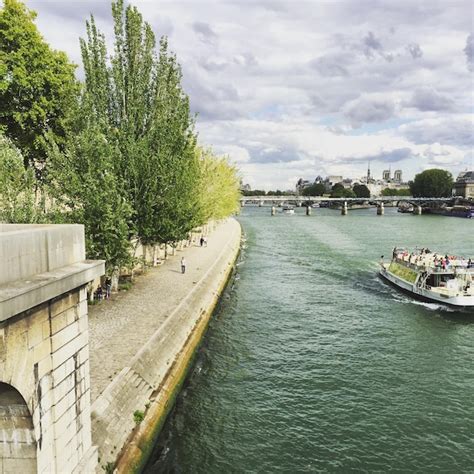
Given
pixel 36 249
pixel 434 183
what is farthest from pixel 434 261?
pixel 434 183

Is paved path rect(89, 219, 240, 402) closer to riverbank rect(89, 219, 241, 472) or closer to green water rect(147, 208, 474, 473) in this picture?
riverbank rect(89, 219, 241, 472)

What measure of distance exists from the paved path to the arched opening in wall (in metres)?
5.05

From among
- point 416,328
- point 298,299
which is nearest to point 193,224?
point 298,299

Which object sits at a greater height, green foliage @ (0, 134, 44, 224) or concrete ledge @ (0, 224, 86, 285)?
green foliage @ (0, 134, 44, 224)

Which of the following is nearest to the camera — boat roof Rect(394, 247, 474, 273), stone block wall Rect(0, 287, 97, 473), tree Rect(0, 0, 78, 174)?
stone block wall Rect(0, 287, 97, 473)

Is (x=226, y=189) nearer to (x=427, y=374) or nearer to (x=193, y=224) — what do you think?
(x=193, y=224)

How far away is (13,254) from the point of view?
7.87m

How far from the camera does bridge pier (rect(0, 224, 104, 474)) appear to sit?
303 inches

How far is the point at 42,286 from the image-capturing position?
7.91 meters

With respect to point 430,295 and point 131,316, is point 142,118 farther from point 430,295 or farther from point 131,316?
point 430,295

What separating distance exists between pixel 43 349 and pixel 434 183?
195m

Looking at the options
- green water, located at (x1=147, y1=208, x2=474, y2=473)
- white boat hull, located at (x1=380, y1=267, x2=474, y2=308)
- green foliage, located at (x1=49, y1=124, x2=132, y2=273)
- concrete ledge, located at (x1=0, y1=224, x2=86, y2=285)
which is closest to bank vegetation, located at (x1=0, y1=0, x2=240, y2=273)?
green foliage, located at (x1=49, y1=124, x2=132, y2=273)

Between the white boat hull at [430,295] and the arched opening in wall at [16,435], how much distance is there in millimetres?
29336

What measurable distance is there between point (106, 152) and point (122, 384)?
13.1m
